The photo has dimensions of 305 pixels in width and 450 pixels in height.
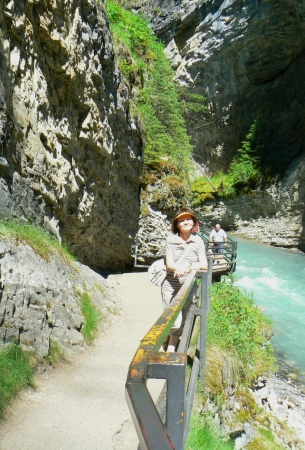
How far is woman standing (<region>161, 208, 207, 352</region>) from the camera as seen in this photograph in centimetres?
372

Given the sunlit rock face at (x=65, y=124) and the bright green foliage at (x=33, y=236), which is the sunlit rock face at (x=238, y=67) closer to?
the sunlit rock face at (x=65, y=124)

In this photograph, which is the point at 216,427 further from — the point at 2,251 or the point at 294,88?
the point at 294,88

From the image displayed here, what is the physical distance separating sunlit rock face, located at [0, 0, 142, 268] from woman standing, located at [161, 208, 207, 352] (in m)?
2.28

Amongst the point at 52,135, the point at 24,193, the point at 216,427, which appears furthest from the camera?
the point at 52,135

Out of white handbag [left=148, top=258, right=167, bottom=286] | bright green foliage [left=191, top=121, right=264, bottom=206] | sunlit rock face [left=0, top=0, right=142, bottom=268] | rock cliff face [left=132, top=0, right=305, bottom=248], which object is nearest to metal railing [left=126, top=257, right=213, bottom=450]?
white handbag [left=148, top=258, right=167, bottom=286]

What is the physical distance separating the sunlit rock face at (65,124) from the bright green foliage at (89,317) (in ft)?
4.54

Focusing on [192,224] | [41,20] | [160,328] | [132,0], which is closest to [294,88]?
[132,0]

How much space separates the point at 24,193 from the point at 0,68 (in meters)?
1.65

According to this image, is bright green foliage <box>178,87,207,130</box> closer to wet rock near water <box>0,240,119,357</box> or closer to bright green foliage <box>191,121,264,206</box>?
bright green foliage <box>191,121,264,206</box>

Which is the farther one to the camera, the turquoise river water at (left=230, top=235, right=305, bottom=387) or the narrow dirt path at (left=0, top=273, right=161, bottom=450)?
the turquoise river water at (left=230, top=235, right=305, bottom=387)

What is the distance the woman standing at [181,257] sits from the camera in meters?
3.72

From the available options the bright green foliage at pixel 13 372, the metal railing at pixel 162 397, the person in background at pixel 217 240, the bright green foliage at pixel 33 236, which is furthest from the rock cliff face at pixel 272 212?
the metal railing at pixel 162 397

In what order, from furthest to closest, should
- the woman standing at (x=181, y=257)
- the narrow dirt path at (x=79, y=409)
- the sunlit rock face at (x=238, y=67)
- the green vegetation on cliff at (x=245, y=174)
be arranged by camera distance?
the green vegetation on cliff at (x=245, y=174) < the sunlit rock face at (x=238, y=67) < the woman standing at (x=181, y=257) < the narrow dirt path at (x=79, y=409)

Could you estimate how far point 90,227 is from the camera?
883cm
